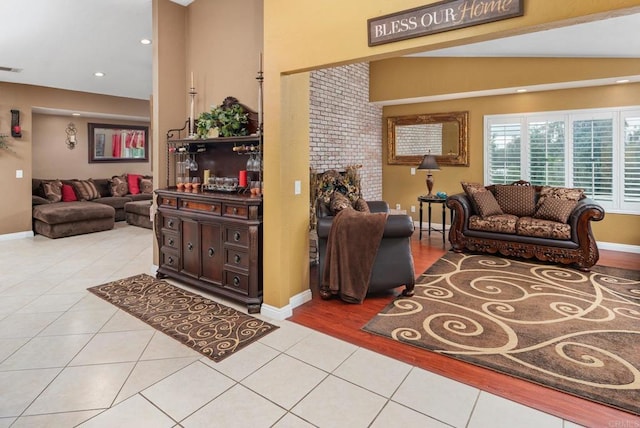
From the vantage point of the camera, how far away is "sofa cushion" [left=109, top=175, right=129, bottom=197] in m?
8.56

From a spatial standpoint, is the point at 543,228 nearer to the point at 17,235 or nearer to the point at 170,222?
the point at 170,222

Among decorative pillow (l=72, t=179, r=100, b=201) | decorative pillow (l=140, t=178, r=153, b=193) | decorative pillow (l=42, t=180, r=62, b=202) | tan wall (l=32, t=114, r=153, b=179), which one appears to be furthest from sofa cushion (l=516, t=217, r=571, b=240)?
tan wall (l=32, t=114, r=153, b=179)

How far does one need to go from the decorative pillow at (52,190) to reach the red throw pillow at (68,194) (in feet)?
0.35

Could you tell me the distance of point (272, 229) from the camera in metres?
3.21

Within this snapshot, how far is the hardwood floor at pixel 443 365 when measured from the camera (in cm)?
199

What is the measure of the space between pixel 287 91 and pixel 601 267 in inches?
178

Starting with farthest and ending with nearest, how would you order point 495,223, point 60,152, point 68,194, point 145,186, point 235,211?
point 145,186 → point 60,152 → point 68,194 → point 495,223 → point 235,211

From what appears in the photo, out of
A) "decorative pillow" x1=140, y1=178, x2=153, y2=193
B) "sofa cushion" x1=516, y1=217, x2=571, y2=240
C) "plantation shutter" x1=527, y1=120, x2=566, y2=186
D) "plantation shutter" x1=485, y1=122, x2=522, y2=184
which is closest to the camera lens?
"sofa cushion" x1=516, y1=217, x2=571, y2=240

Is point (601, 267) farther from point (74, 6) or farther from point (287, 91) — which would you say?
point (74, 6)

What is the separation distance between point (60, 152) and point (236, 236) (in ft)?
23.3

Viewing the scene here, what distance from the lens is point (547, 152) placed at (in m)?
6.01

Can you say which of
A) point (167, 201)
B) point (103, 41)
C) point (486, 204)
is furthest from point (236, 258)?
point (486, 204)

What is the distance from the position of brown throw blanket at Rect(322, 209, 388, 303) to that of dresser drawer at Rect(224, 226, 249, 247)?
0.83 metres

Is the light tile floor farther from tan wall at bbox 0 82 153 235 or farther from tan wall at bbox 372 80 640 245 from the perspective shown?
tan wall at bbox 372 80 640 245
